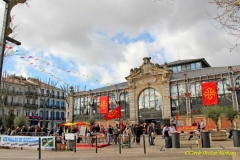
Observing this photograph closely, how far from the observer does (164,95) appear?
32625 millimetres

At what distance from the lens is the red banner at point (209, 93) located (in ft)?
94.1

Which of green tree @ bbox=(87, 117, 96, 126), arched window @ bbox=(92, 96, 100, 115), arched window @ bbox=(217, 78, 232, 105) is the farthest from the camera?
arched window @ bbox=(92, 96, 100, 115)

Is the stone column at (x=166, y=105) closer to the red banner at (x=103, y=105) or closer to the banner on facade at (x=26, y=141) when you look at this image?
the red banner at (x=103, y=105)

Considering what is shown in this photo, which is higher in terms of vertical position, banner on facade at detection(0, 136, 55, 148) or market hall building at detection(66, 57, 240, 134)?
market hall building at detection(66, 57, 240, 134)

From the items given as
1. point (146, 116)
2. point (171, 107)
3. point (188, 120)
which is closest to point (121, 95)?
point (146, 116)

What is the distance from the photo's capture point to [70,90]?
42906 millimetres

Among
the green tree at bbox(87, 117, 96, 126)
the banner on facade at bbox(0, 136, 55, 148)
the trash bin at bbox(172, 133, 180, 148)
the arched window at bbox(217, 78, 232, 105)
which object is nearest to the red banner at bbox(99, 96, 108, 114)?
the green tree at bbox(87, 117, 96, 126)

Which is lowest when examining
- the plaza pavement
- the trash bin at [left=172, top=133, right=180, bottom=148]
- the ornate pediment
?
the plaza pavement

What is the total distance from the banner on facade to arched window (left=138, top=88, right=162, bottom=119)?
21142 millimetres

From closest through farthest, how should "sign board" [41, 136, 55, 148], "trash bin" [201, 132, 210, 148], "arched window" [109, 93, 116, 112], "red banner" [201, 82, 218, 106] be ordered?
"trash bin" [201, 132, 210, 148]
"sign board" [41, 136, 55, 148]
"red banner" [201, 82, 218, 106]
"arched window" [109, 93, 116, 112]

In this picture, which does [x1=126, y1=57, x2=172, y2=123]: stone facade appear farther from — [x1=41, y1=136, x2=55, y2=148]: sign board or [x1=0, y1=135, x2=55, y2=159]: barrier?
[x1=0, y1=135, x2=55, y2=159]: barrier

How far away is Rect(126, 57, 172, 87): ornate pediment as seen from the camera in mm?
33094

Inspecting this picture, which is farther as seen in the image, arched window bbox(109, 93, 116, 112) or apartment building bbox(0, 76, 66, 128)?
apartment building bbox(0, 76, 66, 128)

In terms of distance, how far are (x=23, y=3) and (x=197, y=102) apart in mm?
27215
